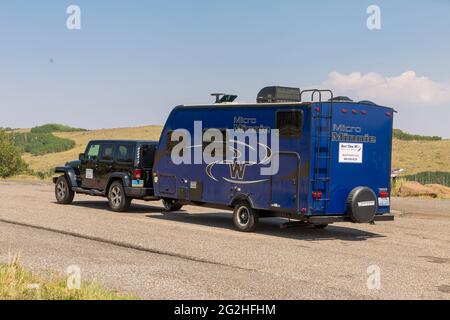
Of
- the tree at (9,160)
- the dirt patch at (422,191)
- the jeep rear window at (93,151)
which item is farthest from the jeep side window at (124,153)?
the tree at (9,160)

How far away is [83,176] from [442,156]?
195ft

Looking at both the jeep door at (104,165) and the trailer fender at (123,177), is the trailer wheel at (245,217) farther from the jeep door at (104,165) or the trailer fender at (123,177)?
the jeep door at (104,165)

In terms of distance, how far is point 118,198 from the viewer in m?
18.1

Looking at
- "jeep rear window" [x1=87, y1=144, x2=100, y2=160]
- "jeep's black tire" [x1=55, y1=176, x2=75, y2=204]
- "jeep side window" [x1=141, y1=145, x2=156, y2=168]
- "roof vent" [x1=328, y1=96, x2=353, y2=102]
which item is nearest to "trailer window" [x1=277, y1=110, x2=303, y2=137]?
"roof vent" [x1=328, y1=96, x2=353, y2=102]

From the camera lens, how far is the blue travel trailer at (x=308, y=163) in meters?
12.7

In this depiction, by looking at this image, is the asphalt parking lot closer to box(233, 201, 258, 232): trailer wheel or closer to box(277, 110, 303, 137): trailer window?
box(233, 201, 258, 232): trailer wheel

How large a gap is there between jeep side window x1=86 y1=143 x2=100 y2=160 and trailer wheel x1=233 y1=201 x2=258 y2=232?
6319mm

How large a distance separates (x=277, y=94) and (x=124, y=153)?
6.00 meters

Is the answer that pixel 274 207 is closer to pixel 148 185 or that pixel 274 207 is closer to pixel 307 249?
pixel 307 249

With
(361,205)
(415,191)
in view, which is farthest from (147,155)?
(415,191)

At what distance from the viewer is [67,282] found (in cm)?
759

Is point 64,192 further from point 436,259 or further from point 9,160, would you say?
point 9,160

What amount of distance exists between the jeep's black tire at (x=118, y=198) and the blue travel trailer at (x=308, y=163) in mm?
3851
